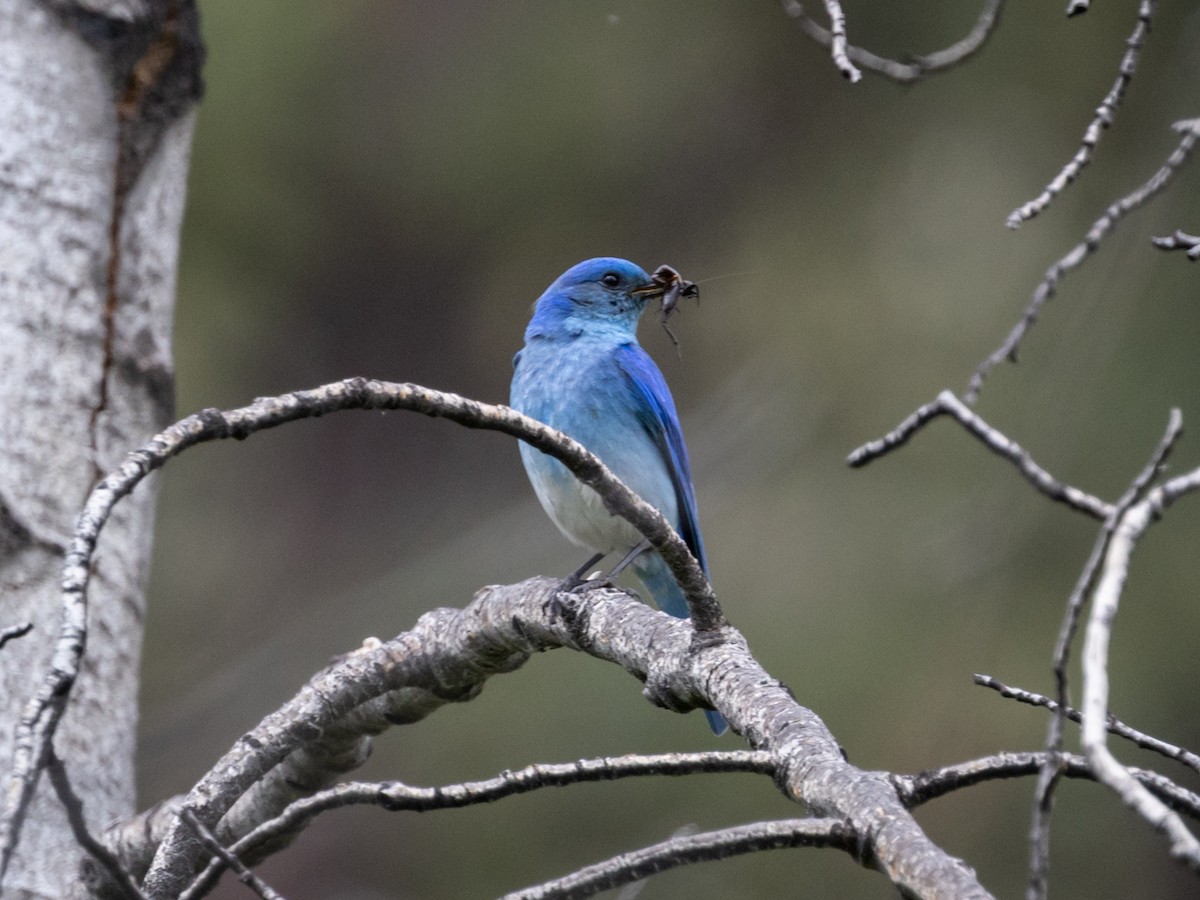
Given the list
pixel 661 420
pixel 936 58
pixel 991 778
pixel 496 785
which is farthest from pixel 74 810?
pixel 661 420

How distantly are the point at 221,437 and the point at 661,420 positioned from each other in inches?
96.4

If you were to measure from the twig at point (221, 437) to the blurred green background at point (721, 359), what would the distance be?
2.66m

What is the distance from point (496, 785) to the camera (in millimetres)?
1499

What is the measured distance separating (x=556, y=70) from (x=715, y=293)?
41.0 inches

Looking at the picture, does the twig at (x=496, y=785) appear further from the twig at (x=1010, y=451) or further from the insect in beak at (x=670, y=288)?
the insect in beak at (x=670, y=288)

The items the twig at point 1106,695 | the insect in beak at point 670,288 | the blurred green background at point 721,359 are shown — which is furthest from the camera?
the blurred green background at point 721,359

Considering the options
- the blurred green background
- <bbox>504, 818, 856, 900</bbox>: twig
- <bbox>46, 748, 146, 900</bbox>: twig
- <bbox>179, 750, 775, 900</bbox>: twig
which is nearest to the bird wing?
the blurred green background

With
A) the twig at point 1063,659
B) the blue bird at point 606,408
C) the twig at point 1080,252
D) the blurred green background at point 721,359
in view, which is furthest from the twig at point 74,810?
the blurred green background at point 721,359

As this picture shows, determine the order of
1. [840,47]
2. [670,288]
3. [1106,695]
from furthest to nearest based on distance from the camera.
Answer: [670,288], [840,47], [1106,695]

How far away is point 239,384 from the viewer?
564 centimetres

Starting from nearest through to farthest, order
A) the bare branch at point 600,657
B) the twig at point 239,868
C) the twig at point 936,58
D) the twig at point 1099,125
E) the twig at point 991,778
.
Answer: the twig at point 239,868
the bare branch at point 600,657
the twig at point 991,778
the twig at point 1099,125
the twig at point 936,58

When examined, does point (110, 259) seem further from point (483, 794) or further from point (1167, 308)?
point (1167, 308)

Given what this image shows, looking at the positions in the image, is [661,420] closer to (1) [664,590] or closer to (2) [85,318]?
(1) [664,590]

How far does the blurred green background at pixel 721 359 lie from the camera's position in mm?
4656
